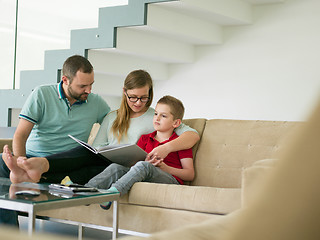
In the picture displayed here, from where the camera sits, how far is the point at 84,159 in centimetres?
250

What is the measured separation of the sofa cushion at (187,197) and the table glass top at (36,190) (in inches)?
10.6

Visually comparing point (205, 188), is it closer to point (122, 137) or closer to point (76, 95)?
point (122, 137)

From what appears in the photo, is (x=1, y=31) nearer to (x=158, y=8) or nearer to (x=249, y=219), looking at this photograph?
(x=158, y=8)

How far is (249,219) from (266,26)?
3774 mm

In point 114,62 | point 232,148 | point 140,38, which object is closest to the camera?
point 232,148

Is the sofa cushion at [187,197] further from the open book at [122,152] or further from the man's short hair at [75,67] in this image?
the man's short hair at [75,67]

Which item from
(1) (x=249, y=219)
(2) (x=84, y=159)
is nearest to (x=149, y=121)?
(2) (x=84, y=159)

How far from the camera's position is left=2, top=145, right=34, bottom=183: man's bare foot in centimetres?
205

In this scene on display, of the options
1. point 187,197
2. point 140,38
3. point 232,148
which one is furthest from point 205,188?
point 140,38

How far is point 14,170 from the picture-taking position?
206 cm

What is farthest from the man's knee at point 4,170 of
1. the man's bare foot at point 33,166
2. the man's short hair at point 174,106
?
the man's short hair at point 174,106

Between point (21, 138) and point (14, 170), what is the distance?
0.62 m

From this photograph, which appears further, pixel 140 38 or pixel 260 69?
pixel 260 69

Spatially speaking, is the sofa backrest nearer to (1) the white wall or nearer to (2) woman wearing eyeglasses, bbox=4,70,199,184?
(2) woman wearing eyeglasses, bbox=4,70,199,184
